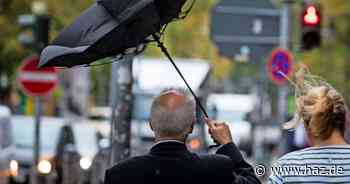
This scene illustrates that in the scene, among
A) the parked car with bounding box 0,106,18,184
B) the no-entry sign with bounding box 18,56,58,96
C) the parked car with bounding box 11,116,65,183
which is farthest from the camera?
the parked car with bounding box 11,116,65,183

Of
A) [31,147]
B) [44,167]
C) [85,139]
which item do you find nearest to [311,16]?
[85,139]

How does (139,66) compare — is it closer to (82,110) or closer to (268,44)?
(268,44)

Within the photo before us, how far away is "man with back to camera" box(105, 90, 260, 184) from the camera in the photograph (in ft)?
19.9

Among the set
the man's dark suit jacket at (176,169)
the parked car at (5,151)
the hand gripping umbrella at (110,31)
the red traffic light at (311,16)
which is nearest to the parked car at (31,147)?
the parked car at (5,151)

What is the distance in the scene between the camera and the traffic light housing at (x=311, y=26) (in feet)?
72.0

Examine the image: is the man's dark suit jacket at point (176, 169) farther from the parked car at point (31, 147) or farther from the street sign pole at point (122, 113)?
the parked car at point (31, 147)

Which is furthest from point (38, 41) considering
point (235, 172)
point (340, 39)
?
point (340, 39)

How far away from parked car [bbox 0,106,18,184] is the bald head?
12265 mm

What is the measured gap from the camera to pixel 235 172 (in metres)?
6.16

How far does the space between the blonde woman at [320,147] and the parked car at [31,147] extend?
1547cm

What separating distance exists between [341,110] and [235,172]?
26.4 inches

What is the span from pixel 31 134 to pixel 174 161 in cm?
1915

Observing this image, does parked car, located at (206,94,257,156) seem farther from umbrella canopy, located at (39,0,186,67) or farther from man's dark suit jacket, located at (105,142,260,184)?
man's dark suit jacket, located at (105,142,260,184)

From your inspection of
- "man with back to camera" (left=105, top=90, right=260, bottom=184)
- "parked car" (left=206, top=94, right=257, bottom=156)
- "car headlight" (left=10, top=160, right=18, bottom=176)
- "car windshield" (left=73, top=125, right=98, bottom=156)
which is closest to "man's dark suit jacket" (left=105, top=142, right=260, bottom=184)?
"man with back to camera" (left=105, top=90, right=260, bottom=184)
